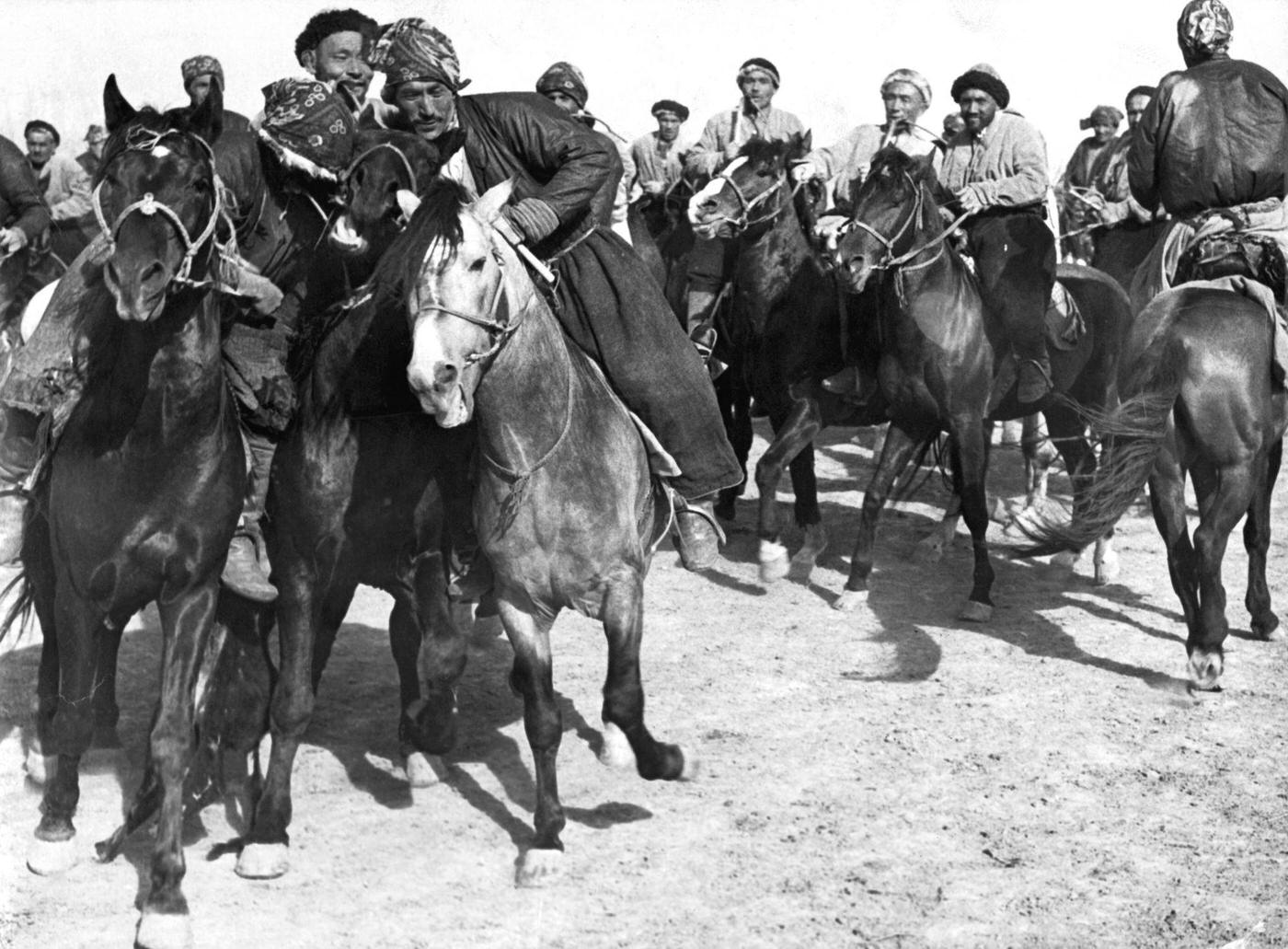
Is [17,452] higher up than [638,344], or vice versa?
[638,344]

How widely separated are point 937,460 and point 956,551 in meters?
0.88

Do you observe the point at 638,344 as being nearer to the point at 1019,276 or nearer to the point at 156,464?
the point at 156,464

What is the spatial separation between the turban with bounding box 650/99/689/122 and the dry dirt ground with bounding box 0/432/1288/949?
7380 mm

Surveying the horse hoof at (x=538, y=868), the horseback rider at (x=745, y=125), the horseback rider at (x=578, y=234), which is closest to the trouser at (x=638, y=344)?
the horseback rider at (x=578, y=234)

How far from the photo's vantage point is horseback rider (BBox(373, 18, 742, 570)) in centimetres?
588

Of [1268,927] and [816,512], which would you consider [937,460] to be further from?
[1268,927]

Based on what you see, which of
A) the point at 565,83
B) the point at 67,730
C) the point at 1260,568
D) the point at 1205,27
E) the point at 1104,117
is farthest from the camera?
the point at 1104,117

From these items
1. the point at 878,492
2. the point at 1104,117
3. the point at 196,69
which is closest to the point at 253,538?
the point at 196,69

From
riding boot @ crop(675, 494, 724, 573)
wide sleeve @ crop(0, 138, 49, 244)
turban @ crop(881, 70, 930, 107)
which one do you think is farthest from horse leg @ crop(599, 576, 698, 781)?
turban @ crop(881, 70, 930, 107)

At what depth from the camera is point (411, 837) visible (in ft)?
19.6

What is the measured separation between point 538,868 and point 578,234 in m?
2.34

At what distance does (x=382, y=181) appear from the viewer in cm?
574

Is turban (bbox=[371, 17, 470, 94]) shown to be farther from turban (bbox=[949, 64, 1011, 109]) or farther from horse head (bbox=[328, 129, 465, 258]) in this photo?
turban (bbox=[949, 64, 1011, 109])

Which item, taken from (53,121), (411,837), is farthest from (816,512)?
(53,121)
